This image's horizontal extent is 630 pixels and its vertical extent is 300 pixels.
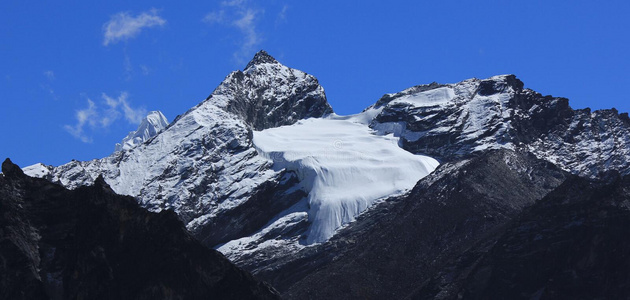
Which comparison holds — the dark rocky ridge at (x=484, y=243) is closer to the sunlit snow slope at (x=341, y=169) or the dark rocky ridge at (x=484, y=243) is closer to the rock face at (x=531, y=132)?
the sunlit snow slope at (x=341, y=169)

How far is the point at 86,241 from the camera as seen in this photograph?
3000 inches

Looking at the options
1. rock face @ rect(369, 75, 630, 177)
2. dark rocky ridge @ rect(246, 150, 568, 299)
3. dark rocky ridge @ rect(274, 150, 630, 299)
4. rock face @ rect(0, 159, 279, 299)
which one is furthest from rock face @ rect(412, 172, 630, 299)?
rock face @ rect(0, 159, 279, 299)

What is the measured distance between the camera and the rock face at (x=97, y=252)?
73.0 metres

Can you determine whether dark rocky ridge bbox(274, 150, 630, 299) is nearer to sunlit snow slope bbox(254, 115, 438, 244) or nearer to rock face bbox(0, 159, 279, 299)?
sunlit snow slope bbox(254, 115, 438, 244)

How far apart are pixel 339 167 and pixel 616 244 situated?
6378cm

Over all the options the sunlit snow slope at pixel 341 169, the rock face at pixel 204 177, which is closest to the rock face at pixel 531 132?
the sunlit snow slope at pixel 341 169

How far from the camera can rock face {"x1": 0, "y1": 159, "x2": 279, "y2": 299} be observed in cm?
7300

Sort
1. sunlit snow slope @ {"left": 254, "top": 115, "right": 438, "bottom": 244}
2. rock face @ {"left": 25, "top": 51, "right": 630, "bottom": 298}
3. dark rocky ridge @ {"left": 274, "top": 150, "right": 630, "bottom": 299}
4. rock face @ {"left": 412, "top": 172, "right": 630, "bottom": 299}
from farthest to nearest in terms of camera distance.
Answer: sunlit snow slope @ {"left": 254, "top": 115, "right": 438, "bottom": 244} < rock face @ {"left": 25, "top": 51, "right": 630, "bottom": 298} < dark rocky ridge @ {"left": 274, "top": 150, "right": 630, "bottom": 299} < rock face @ {"left": 412, "top": 172, "right": 630, "bottom": 299}

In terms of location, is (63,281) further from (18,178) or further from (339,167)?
(339,167)

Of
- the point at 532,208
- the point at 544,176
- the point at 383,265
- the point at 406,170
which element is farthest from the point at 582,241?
the point at 406,170

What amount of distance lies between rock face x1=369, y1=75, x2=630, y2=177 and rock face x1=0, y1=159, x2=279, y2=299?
101 m

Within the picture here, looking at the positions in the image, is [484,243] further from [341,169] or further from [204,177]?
[204,177]

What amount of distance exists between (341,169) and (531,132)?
28290 millimetres

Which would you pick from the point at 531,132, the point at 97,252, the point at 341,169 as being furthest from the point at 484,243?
the point at 97,252
